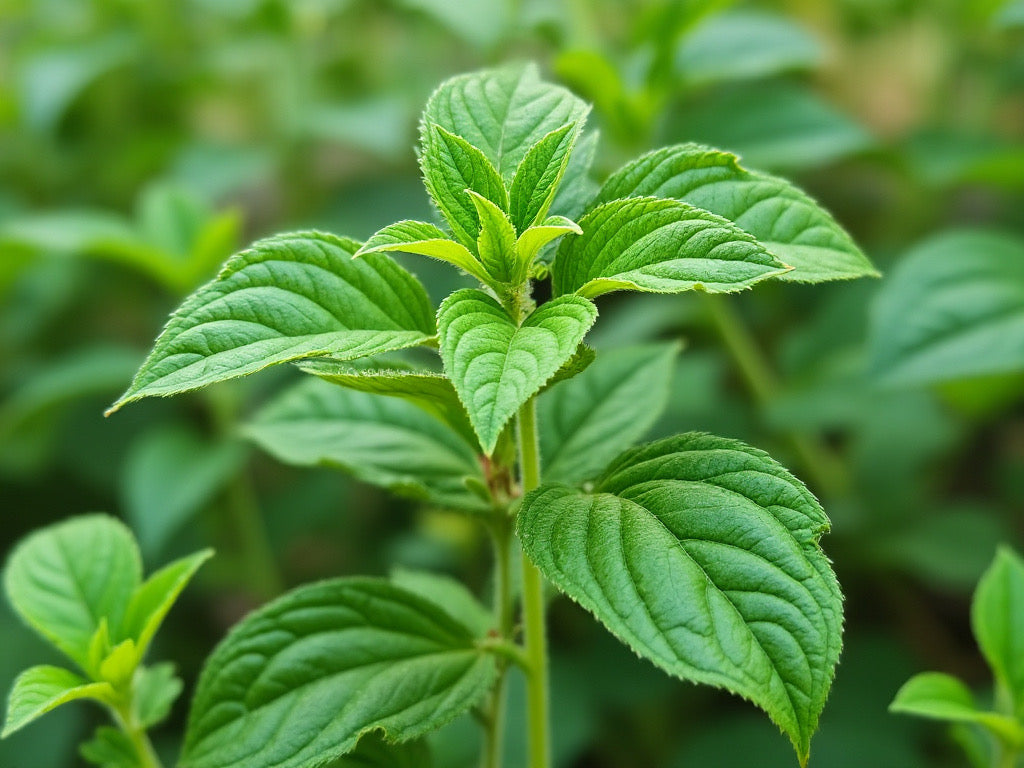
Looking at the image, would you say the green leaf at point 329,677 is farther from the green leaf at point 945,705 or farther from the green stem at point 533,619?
the green leaf at point 945,705

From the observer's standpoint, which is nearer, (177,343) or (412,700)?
(177,343)

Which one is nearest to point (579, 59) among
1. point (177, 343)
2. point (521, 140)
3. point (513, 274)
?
point (521, 140)

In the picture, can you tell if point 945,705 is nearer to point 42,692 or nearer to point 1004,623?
point 1004,623

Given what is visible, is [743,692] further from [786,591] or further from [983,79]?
[983,79]

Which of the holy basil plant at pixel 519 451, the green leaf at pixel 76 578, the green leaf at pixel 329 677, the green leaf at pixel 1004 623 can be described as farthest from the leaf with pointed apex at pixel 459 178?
the green leaf at pixel 1004 623

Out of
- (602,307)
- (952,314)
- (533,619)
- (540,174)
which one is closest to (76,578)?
(533,619)

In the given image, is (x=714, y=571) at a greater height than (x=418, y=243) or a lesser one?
lesser
